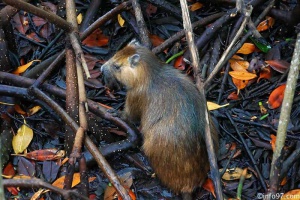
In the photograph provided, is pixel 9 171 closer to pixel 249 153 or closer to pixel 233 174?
pixel 233 174

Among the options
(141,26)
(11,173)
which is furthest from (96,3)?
(11,173)

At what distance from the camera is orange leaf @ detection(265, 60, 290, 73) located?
4664 mm

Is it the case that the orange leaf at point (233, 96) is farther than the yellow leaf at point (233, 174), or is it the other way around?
the orange leaf at point (233, 96)

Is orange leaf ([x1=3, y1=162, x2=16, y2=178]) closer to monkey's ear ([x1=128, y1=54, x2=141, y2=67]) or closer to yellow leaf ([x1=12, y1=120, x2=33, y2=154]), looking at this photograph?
yellow leaf ([x1=12, y1=120, x2=33, y2=154])

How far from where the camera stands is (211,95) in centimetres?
472

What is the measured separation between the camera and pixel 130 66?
4.44 meters

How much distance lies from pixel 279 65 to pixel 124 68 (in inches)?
57.1

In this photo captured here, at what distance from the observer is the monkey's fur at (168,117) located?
3.94 meters

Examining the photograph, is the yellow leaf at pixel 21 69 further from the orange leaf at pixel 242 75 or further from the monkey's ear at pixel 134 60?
the orange leaf at pixel 242 75

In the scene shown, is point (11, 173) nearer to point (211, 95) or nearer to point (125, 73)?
point (125, 73)

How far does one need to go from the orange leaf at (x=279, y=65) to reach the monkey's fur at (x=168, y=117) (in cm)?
93

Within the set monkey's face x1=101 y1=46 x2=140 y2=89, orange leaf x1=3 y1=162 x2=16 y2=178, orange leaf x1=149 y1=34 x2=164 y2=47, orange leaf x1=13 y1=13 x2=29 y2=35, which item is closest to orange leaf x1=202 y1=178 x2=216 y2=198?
monkey's face x1=101 y1=46 x2=140 y2=89

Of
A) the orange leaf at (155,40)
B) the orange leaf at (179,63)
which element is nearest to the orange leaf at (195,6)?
the orange leaf at (155,40)

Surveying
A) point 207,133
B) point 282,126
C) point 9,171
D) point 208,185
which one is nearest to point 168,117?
point 207,133
